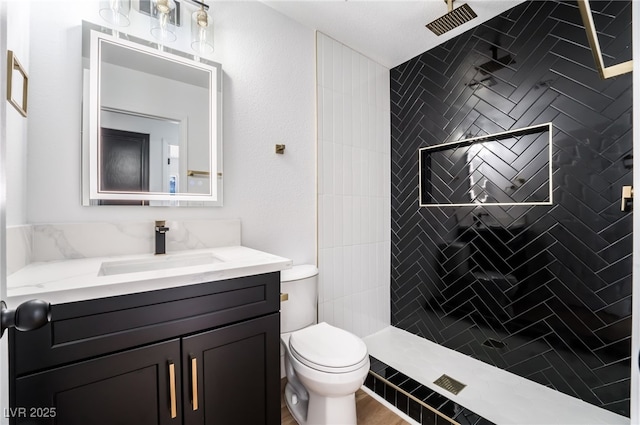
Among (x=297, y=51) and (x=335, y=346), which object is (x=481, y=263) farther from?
(x=297, y=51)

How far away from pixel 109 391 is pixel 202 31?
1.74 metres

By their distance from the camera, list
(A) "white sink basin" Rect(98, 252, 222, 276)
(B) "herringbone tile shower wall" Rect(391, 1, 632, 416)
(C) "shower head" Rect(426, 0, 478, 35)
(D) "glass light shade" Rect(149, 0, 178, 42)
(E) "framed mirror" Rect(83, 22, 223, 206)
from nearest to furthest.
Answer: (A) "white sink basin" Rect(98, 252, 222, 276), (E) "framed mirror" Rect(83, 22, 223, 206), (D) "glass light shade" Rect(149, 0, 178, 42), (B) "herringbone tile shower wall" Rect(391, 1, 632, 416), (C) "shower head" Rect(426, 0, 478, 35)

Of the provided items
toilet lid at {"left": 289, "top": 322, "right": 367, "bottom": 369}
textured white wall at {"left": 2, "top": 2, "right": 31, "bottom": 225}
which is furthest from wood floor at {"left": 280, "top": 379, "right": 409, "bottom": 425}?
textured white wall at {"left": 2, "top": 2, "right": 31, "bottom": 225}

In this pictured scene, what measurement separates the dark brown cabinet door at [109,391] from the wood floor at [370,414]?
784 millimetres

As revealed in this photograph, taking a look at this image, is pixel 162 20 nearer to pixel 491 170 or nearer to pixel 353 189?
pixel 353 189

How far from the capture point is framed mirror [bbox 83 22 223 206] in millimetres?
1380

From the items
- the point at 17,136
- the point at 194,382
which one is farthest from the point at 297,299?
the point at 17,136

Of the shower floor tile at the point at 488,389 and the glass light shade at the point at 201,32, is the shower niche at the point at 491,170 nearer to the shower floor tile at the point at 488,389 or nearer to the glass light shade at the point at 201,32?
the shower floor tile at the point at 488,389

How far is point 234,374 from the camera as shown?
3.84 feet

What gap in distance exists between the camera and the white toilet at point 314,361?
1.37 m

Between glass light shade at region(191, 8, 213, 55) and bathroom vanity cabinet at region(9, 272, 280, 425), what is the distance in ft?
4.39

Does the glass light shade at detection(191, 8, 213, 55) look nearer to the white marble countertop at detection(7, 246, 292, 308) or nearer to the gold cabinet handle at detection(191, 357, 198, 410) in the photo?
the white marble countertop at detection(7, 246, 292, 308)

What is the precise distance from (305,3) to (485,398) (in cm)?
273

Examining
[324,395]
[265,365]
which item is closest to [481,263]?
[324,395]
